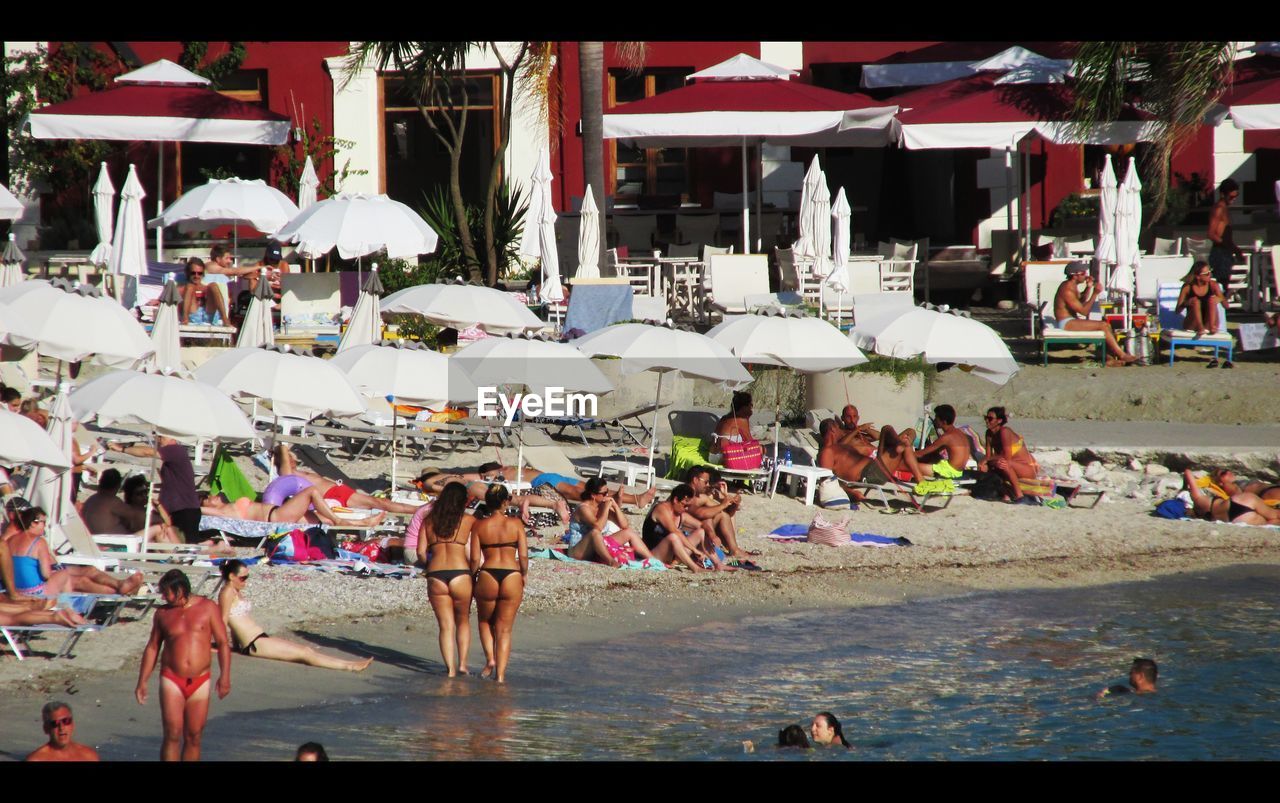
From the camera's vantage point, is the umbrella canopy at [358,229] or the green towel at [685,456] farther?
the umbrella canopy at [358,229]

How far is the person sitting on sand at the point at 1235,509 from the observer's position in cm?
1466

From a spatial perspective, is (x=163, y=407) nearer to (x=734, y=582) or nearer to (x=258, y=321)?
(x=734, y=582)

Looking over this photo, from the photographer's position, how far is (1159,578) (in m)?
13.4

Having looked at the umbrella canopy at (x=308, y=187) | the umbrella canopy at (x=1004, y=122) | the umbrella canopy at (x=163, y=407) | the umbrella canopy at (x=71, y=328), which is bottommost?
the umbrella canopy at (x=163, y=407)

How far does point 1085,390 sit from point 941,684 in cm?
692

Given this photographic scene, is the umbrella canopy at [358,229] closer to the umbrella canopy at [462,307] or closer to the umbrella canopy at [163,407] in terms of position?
the umbrella canopy at [462,307]

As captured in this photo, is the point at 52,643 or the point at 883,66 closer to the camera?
the point at 52,643

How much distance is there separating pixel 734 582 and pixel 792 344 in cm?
285

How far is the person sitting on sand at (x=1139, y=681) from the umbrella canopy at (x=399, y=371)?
5.73m

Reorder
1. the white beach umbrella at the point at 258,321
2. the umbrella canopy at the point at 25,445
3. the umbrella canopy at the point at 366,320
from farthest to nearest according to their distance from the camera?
the white beach umbrella at the point at 258,321
the umbrella canopy at the point at 366,320
the umbrella canopy at the point at 25,445

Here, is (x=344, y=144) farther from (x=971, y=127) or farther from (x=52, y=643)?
(x=52, y=643)

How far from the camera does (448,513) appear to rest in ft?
30.8

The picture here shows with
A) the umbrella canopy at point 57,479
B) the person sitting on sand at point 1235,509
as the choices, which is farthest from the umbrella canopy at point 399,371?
the person sitting on sand at point 1235,509
